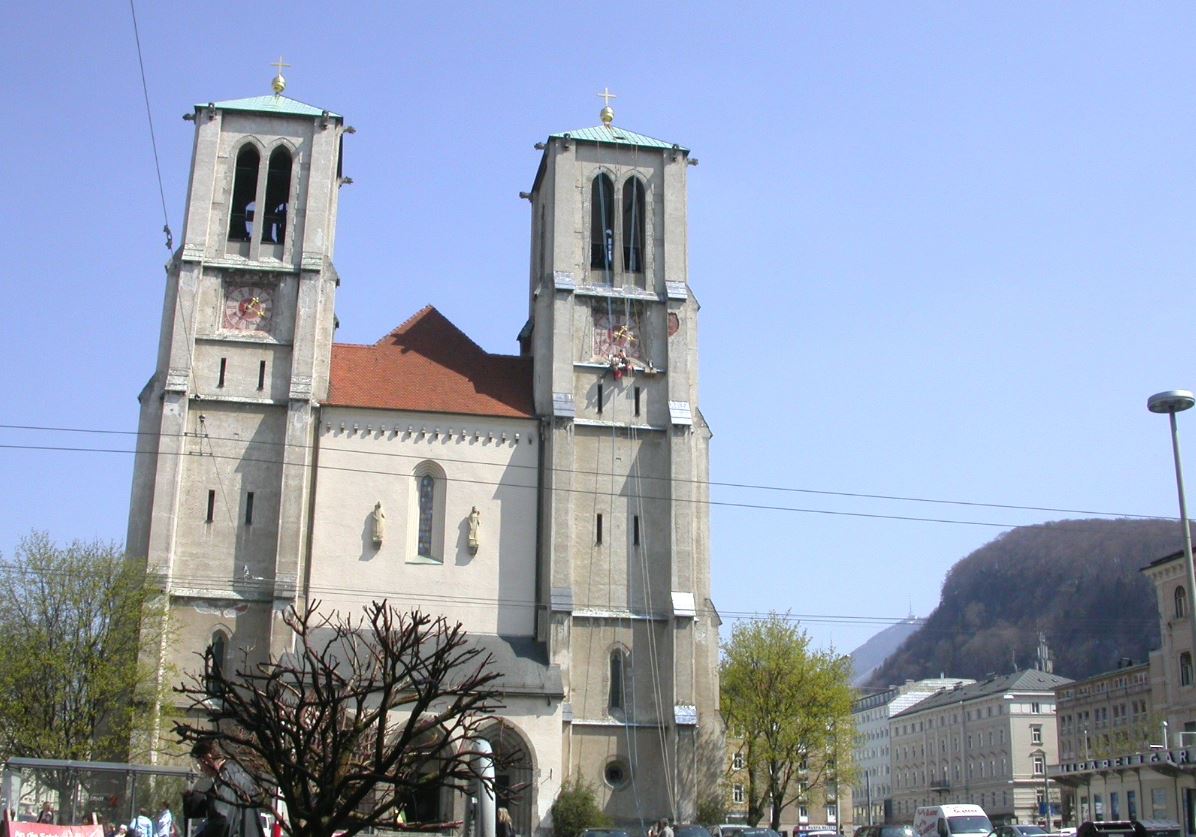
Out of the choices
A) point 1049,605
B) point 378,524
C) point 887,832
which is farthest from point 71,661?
point 1049,605

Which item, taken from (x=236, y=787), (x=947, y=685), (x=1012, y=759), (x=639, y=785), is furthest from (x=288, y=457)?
(x=947, y=685)

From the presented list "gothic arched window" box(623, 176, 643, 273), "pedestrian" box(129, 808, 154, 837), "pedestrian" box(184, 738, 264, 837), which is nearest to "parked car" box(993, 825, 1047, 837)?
"pedestrian" box(129, 808, 154, 837)

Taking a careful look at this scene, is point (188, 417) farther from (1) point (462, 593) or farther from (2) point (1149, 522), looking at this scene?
(2) point (1149, 522)

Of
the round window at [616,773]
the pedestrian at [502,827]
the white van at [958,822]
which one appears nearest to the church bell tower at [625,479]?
the round window at [616,773]

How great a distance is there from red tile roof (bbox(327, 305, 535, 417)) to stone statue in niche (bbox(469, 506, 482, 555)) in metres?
3.16

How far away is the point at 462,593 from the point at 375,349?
29.9ft

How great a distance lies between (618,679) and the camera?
41.0 meters

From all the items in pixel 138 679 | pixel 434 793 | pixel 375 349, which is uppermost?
pixel 375 349

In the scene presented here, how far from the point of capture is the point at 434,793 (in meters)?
38.7

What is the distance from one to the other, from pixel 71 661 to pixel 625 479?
1691 cm

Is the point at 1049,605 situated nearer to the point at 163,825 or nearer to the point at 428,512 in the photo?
the point at 428,512

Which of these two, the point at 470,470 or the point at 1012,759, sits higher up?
the point at 470,470

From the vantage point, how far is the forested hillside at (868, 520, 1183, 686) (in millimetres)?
143500

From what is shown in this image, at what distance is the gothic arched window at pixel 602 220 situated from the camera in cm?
4625
